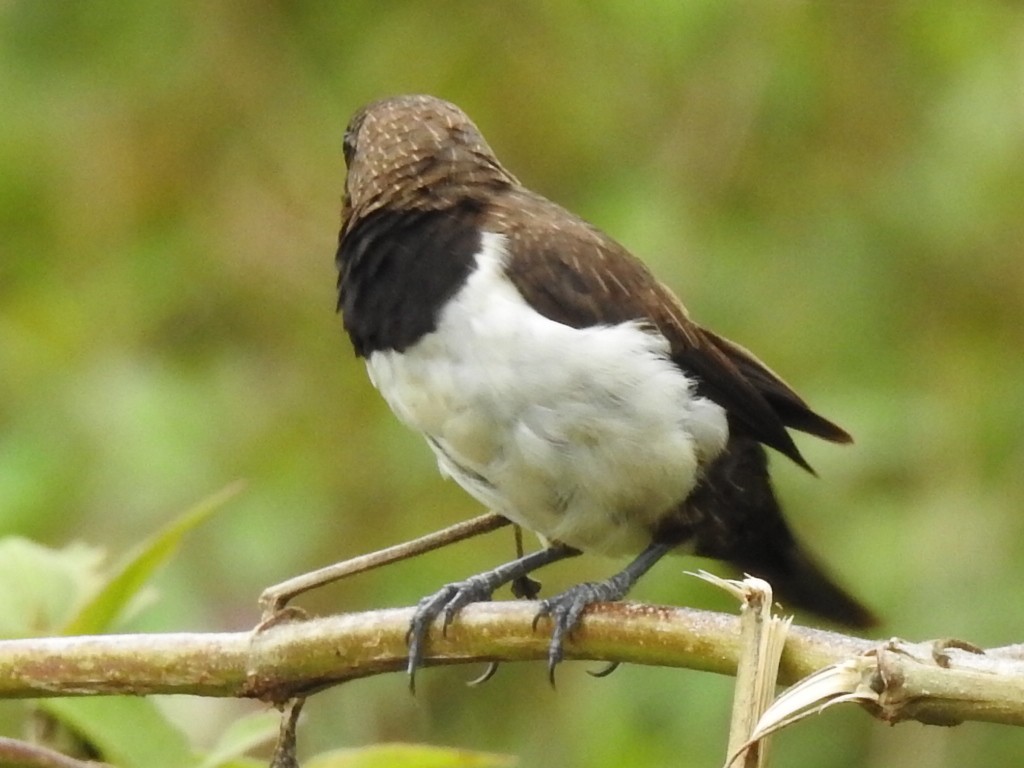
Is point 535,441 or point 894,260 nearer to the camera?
point 535,441

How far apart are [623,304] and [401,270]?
1.11 ft

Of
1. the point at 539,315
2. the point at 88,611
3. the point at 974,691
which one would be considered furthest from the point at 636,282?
the point at 974,691

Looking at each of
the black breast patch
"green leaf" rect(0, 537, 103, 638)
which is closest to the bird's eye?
the black breast patch

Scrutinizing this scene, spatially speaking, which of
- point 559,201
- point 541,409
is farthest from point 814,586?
point 559,201

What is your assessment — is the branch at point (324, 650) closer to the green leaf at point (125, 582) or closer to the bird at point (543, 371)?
the green leaf at point (125, 582)

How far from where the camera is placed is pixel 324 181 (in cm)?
476

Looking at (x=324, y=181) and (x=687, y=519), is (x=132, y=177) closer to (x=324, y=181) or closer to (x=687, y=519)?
(x=324, y=181)

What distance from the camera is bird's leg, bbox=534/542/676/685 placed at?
6.16 feet

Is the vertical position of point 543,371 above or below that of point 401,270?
below

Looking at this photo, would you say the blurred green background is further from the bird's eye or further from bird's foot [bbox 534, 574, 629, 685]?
bird's foot [bbox 534, 574, 629, 685]

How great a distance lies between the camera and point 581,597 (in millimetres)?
2193

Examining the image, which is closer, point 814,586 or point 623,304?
point 623,304

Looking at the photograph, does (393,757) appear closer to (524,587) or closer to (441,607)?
(441,607)

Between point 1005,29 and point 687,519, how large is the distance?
217 cm
